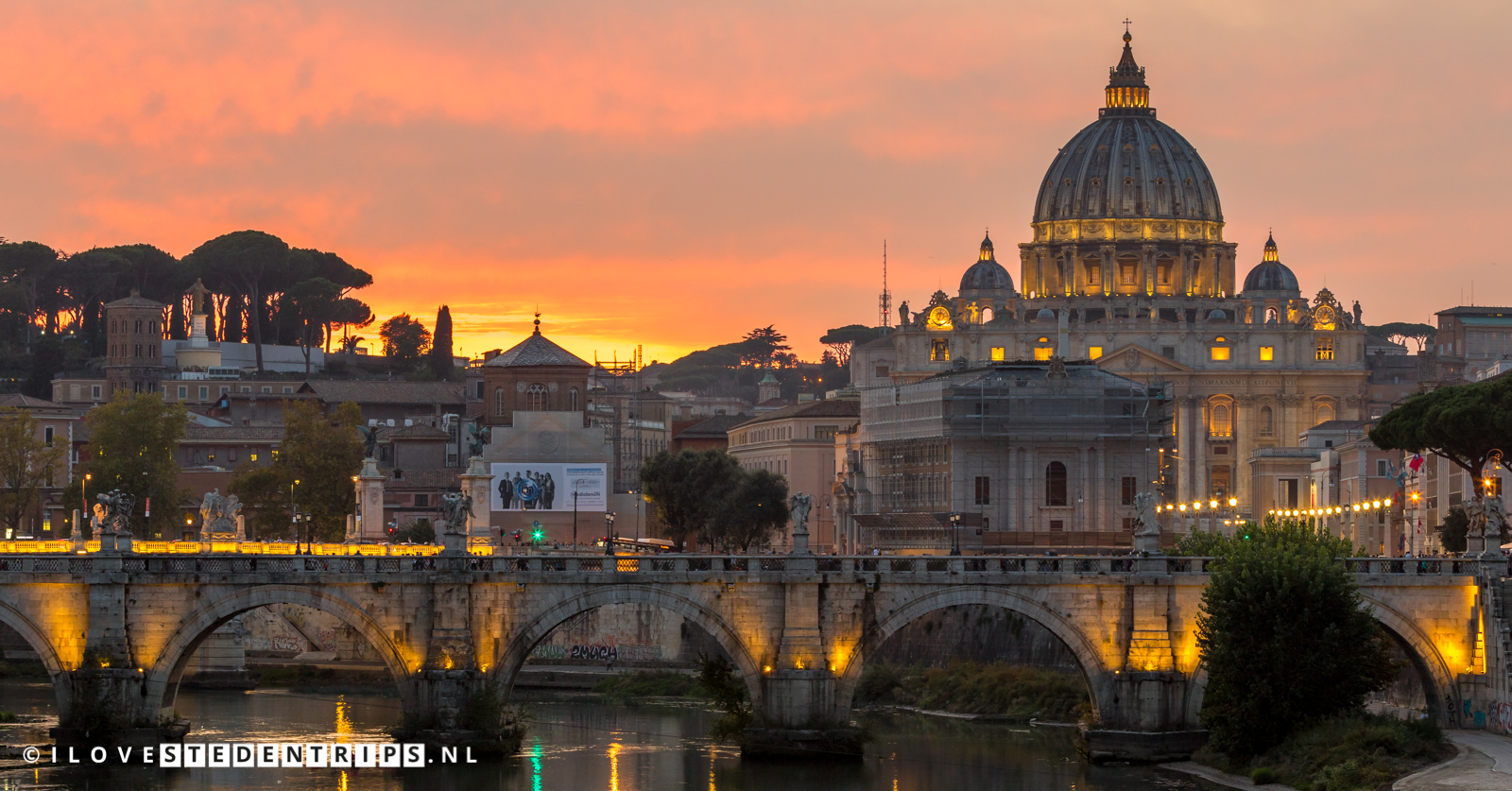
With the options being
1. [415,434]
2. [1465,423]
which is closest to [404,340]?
[415,434]

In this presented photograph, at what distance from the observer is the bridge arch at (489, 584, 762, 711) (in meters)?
59.6

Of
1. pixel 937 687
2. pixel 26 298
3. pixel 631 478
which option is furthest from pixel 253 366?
pixel 937 687

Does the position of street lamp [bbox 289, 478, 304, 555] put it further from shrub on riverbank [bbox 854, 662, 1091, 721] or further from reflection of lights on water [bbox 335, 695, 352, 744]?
shrub on riverbank [bbox 854, 662, 1091, 721]

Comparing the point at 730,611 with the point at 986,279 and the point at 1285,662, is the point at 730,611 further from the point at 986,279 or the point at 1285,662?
the point at 986,279

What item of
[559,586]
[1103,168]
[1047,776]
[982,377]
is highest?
[1103,168]

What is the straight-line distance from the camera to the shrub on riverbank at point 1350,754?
52.7 metres

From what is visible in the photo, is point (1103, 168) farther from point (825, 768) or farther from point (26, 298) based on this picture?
point (825, 768)

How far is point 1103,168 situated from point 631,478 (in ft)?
165

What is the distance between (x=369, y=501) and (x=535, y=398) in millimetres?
39970

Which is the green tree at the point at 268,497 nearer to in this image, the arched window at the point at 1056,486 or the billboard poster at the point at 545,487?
the billboard poster at the point at 545,487

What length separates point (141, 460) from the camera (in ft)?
365

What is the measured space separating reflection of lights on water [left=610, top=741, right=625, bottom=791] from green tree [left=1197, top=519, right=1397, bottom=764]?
13953 millimetres

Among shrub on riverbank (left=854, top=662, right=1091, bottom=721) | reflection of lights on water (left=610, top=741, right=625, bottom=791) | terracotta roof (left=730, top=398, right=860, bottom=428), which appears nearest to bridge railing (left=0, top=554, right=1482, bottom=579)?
reflection of lights on water (left=610, top=741, right=625, bottom=791)

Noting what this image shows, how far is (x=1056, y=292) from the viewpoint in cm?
17512
